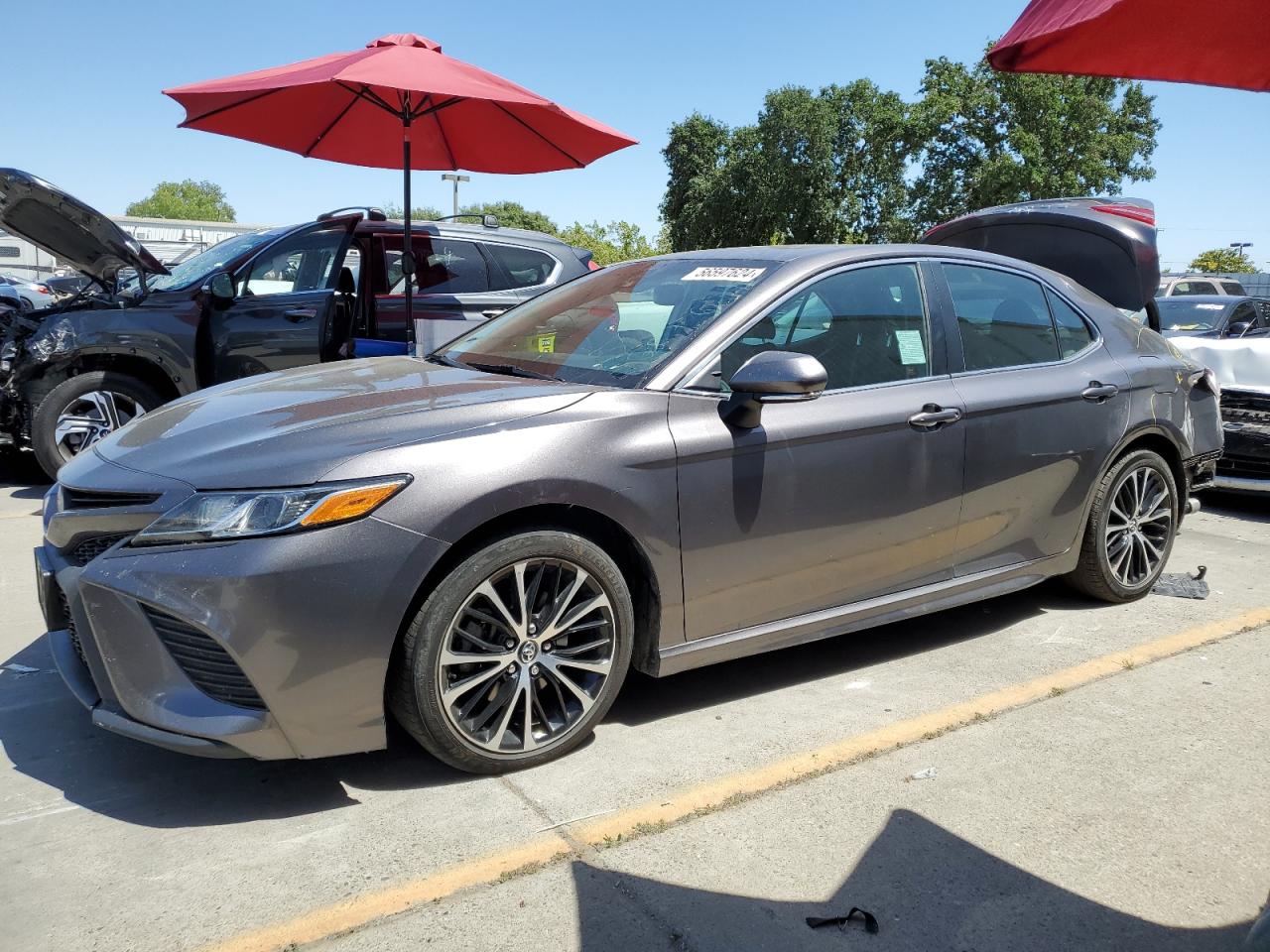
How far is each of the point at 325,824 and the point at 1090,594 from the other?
3597 mm

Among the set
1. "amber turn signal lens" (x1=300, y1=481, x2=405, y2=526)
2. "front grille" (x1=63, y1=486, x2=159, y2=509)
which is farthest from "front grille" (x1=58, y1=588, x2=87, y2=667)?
"amber turn signal lens" (x1=300, y1=481, x2=405, y2=526)

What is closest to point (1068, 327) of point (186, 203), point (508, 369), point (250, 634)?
point (508, 369)

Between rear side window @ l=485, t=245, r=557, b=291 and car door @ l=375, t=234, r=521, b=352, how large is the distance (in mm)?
56

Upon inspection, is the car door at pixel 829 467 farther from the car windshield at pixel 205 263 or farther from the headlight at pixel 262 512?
the car windshield at pixel 205 263

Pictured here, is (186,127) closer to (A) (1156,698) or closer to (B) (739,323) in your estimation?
(B) (739,323)

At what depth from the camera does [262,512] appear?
2607 mm

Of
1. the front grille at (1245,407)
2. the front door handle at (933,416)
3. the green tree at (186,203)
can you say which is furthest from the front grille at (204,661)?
the green tree at (186,203)

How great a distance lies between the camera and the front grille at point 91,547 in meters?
2.78

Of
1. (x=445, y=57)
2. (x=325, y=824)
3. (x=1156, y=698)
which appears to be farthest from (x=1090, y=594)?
(x=445, y=57)

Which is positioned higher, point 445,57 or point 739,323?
point 445,57

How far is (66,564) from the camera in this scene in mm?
2908

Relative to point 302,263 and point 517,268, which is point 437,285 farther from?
point 302,263

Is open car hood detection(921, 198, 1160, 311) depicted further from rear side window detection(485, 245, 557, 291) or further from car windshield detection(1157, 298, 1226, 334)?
rear side window detection(485, 245, 557, 291)

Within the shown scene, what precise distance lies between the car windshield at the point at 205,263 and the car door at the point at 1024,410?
504 centimetres
